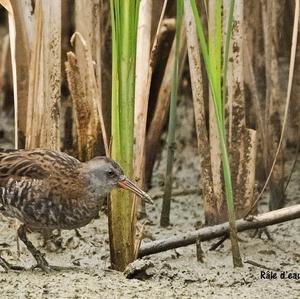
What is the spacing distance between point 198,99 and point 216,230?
0.61m

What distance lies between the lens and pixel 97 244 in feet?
16.3

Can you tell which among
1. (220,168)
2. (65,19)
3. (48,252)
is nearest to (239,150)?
(220,168)

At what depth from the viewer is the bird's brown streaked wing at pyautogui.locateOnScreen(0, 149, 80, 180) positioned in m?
4.50

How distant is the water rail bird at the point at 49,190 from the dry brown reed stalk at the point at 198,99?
464mm

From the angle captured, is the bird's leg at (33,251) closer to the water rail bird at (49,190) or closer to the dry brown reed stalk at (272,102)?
the water rail bird at (49,190)

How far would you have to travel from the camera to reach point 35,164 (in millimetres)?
4516

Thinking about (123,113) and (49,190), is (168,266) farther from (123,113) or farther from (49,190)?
(123,113)

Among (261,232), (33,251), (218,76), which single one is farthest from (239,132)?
(33,251)

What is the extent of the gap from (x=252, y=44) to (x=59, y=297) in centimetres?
211

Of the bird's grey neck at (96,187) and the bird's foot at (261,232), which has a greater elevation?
the bird's grey neck at (96,187)

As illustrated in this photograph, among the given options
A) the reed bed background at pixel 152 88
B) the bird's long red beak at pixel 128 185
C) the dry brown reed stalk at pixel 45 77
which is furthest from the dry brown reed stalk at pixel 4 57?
the bird's long red beak at pixel 128 185

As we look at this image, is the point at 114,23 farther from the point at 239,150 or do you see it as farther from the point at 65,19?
the point at 65,19

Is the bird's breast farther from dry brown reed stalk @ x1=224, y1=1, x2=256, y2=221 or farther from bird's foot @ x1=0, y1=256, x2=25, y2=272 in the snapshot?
dry brown reed stalk @ x1=224, y1=1, x2=256, y2=221

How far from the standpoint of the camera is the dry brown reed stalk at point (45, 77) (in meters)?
4.54
